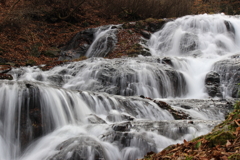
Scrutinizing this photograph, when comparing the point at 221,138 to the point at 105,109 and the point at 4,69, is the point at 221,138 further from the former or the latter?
the point at 4,69

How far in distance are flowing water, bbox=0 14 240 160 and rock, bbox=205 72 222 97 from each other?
8.1 inches

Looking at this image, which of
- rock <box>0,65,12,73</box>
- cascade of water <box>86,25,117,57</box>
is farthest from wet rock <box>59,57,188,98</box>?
cascade of water <box>86,25,117,57</box>

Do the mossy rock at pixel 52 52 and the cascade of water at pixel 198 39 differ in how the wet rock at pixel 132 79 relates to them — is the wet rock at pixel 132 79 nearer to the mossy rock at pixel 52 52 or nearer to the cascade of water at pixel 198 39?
the cascade of water at pixel 198 39

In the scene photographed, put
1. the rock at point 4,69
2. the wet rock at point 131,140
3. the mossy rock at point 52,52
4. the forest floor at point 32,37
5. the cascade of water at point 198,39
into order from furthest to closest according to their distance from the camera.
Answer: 1. the mossy rock at point 52,52
2. the cascade of water at point 198,39
3. the forest floor at point 32,37
4. the rock at point 4,69
5. the wet rock at point 131,140

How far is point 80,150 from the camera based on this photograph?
14.2ft

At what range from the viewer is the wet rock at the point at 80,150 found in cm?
424

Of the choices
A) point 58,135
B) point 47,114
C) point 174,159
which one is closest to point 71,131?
point 58,135

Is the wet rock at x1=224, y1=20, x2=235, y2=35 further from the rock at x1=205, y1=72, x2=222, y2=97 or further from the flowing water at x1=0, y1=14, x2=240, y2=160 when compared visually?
the rock at x1=205, y1=72, x2=222, y2=97

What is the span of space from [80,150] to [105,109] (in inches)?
115

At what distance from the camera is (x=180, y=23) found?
18391mm

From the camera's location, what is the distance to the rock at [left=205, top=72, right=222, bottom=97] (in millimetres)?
10547

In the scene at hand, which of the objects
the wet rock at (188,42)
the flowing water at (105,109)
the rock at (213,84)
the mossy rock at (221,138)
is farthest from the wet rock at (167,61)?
the mossy rock at (221,138)

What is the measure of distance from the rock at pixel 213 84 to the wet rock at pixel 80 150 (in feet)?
24.3

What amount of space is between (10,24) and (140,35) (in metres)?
8.92
